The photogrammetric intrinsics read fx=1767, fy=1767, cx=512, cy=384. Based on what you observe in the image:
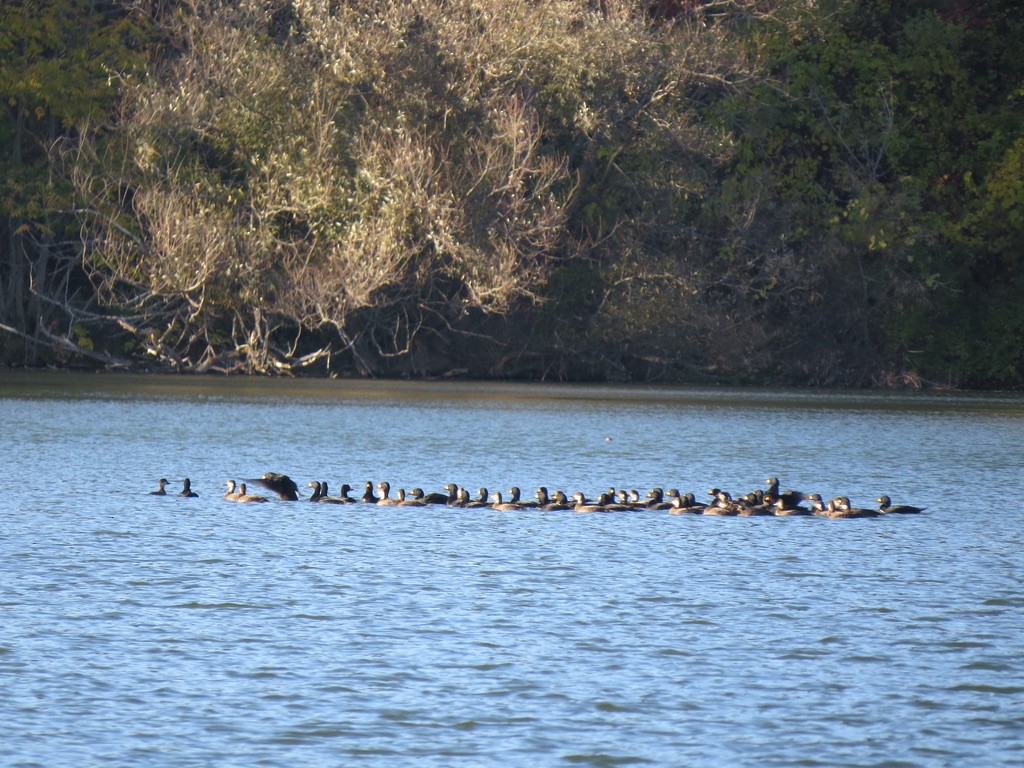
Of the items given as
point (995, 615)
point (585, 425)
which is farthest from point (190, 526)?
point (585, 425)

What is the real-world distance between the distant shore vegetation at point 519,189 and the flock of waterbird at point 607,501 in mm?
30035

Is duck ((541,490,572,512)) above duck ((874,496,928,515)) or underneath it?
underneath

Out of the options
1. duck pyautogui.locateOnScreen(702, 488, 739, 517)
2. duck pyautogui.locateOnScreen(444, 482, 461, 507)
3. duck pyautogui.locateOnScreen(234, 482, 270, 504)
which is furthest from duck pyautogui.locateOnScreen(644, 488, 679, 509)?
duck pyautogui.locateOnScreen(234, 482, 270, 504)

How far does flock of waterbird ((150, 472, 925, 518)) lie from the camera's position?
2728cm

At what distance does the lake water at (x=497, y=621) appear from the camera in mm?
12406

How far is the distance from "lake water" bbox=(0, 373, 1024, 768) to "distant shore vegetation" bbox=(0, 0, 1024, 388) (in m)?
24.4

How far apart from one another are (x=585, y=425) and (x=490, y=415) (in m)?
4.00

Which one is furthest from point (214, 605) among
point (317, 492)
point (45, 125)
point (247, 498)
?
point (45, 125)

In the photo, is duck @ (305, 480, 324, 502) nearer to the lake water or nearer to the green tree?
the lake water

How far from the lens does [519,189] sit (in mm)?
60250

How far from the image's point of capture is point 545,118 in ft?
204

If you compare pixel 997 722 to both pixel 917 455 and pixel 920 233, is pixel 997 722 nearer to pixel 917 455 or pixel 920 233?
pixel 917 455

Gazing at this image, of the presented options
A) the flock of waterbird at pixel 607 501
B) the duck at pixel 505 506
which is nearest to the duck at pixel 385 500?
the flock of waterbird at pixel 607 501

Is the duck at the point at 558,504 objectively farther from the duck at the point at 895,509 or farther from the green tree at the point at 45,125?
the green tree at the point at 45,125
